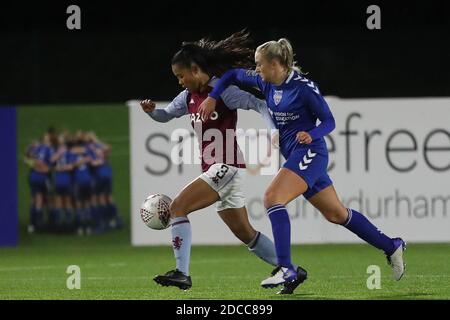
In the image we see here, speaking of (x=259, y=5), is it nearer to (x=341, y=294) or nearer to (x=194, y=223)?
(x=194, y=223)

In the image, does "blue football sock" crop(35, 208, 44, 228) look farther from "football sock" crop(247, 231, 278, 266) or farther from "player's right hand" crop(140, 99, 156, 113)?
"football sock" crop(247, 231, 278, 266)

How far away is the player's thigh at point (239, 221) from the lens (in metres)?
8.48


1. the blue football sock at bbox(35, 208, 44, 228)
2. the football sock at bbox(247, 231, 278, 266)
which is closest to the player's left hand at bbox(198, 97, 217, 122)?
the football sock at bbox(247, 231, 278, 266)

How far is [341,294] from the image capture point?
820cm

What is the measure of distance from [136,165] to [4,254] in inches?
70.9

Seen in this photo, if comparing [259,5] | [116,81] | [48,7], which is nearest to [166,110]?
[116,81]

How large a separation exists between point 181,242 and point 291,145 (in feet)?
3.27

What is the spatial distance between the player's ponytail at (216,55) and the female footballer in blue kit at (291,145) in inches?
11.6

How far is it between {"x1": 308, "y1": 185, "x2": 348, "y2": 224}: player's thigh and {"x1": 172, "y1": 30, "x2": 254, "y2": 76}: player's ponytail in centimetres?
121

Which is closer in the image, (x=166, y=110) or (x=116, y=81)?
(x=166, y=110)

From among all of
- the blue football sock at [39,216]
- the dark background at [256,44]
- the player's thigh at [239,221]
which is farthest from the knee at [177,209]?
the dark background at [256,44]

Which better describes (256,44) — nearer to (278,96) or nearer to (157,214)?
(157,214)

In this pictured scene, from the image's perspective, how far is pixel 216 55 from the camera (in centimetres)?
880

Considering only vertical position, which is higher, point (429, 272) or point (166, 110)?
point (166, 110)
